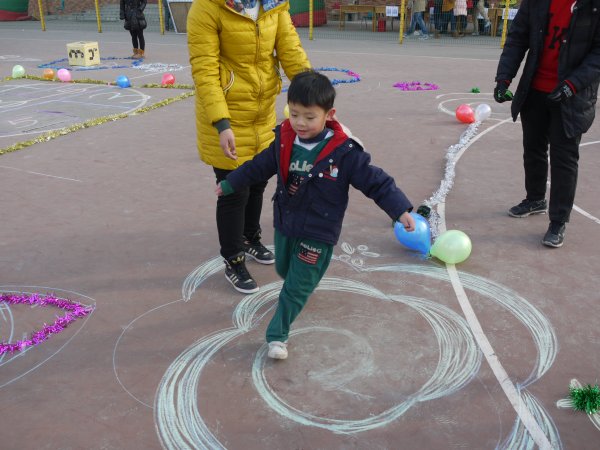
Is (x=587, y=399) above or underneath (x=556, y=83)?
underneath

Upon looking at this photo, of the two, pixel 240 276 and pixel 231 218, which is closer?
pixel 231 218

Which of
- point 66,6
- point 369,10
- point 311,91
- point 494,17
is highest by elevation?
point 66,6

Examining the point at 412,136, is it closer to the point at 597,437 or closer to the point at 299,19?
the point at 597,437

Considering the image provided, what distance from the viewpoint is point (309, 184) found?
255cm

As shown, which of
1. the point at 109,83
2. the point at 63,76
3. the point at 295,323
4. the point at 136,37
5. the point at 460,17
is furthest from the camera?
the point at 460,17

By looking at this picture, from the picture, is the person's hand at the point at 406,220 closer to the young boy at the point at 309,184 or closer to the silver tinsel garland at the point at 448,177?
the young boy at the point at 309,184

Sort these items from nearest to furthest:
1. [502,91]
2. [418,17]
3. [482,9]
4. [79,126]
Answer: [502,91], [79,126], [482,9], [418,17]

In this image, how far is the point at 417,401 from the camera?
95.7 inches

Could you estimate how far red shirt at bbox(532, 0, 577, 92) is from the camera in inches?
140

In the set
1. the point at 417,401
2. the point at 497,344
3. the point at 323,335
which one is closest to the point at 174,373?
the point at 323,335

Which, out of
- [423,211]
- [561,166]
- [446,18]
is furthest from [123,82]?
[446,18]

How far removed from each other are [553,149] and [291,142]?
2164 millimetres

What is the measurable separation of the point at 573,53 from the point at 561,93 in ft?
0.89

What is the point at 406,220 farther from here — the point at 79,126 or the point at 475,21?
the point at 475,21
